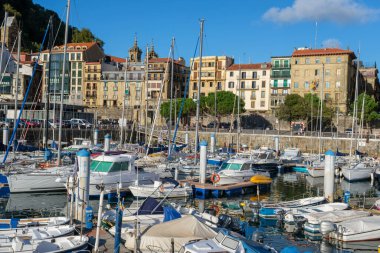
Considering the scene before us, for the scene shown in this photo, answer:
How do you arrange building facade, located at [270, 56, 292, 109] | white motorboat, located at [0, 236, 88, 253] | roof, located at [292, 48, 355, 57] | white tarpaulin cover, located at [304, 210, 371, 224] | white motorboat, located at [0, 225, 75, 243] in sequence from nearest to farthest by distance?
white motorboat, located at [0, 236, 88, 253] < white motorboat, located at [0, 225, 75, 243] < white tarpaulin cover, located at [304, 210, 371, 224] < roof, located at [292, 48, 355, 57] < building facade, located at [270, 56, 292, 109]

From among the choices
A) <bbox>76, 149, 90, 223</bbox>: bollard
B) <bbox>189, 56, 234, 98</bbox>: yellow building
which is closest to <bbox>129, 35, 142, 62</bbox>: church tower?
<bbox>189, 56, 234, 98</bbox>: yellow building

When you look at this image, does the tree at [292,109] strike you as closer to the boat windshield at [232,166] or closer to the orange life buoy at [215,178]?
the boat windshield at [232,166]

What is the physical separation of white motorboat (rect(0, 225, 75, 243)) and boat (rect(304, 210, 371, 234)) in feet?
36.1

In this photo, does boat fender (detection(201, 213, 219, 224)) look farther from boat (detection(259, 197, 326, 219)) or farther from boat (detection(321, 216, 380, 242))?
boat (detection(321, 216, 380, 242))

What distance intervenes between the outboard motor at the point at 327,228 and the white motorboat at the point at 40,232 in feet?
36.0

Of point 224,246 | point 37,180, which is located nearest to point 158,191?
point 37,180

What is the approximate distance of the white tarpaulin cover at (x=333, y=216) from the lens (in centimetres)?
2328

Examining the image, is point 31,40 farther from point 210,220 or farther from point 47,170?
point 210,220

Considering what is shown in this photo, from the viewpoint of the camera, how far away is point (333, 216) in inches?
926

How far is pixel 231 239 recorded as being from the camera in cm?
1603

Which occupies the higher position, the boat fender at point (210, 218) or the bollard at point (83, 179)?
the bollard at point (83, 179)

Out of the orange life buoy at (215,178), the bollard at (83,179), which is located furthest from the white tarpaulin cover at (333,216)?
the orange life buoy at (215,178)

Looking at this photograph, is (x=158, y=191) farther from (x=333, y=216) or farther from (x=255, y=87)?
(x=255, y=87)

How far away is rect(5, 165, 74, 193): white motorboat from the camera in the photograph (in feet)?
102
